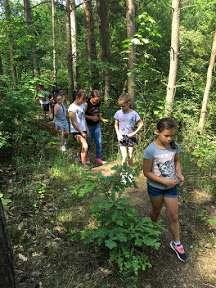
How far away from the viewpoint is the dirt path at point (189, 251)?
5781 millimetres

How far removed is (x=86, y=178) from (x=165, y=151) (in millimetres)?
1127

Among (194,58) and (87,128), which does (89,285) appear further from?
(194,58)

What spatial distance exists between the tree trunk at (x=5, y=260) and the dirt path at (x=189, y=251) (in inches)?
82.3

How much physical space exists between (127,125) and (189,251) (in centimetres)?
310

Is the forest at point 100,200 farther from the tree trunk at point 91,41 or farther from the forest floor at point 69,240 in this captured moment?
the tree trunk at point 91,41

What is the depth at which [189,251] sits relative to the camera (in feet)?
21.4

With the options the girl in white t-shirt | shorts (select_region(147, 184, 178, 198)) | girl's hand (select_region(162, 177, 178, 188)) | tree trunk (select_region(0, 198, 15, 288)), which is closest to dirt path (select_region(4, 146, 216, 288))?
shorts (select_region(147, 184, 178, 198))

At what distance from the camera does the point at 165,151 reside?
5.86m

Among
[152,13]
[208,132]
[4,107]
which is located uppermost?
[152,13]

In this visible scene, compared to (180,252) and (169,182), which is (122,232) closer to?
(169,182)

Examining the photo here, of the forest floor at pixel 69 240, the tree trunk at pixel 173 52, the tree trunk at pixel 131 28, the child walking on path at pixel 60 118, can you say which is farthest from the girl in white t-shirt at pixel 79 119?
the tree trunk at pixel 173 52

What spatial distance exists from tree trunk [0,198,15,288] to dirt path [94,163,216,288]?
6.86 ft

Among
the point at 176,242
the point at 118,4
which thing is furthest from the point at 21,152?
the point at 118,4

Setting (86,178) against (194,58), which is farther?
(194,58)
